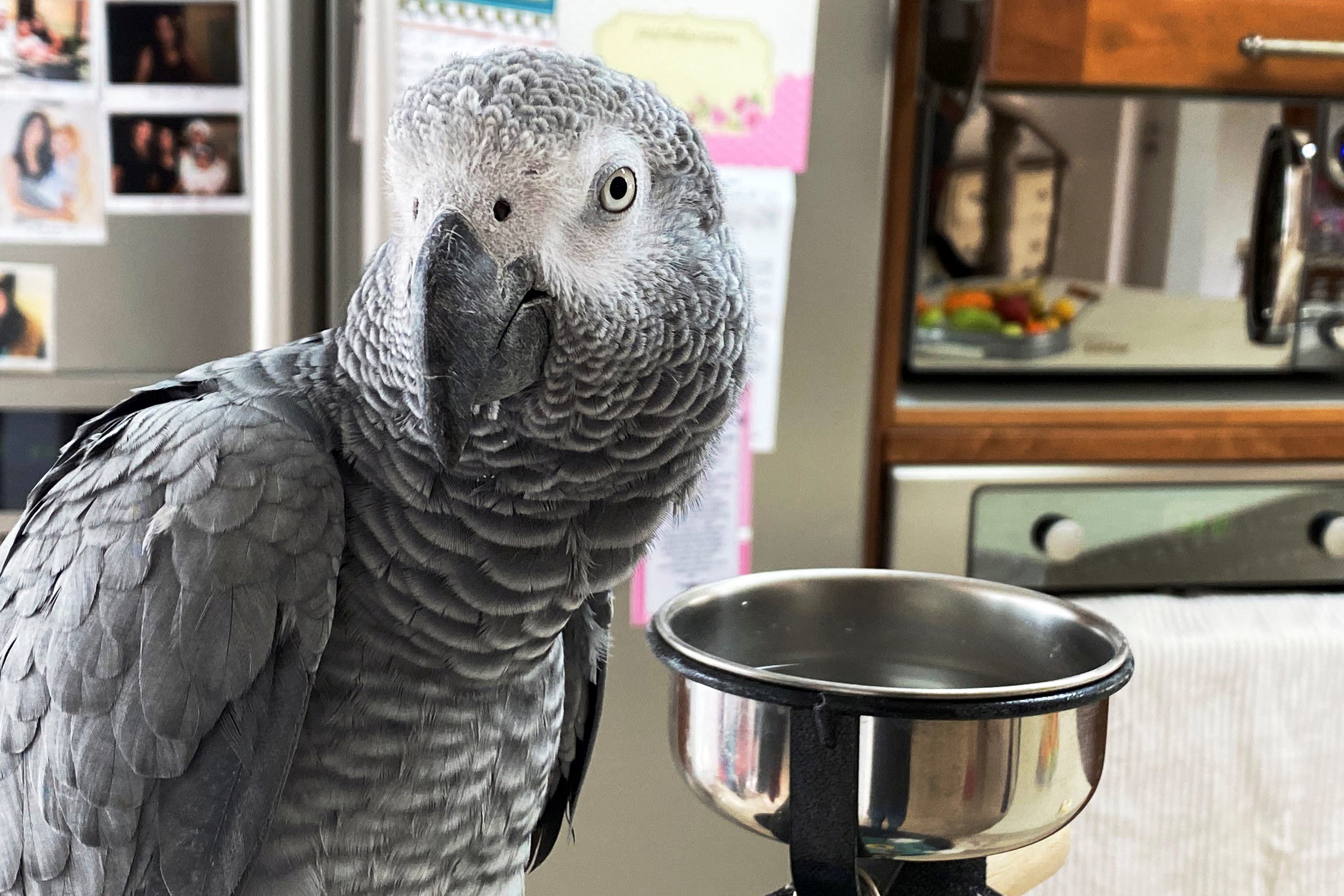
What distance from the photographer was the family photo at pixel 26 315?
1.19 metres

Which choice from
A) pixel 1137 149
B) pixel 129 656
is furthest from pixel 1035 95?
pixel 129 656

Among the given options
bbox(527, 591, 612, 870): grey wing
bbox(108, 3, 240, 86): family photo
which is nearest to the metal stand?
bbox(527, 591, 612, 870): grey wing

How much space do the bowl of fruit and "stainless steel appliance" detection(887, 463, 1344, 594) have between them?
15cm

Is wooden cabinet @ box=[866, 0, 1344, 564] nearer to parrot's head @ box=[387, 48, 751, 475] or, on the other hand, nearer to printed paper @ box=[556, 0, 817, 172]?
printed paper @ box=[556, 0, 817, 172]

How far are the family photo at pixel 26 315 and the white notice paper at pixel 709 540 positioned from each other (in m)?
0.66

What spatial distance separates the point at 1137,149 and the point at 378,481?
3.55 ft

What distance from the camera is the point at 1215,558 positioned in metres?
1.43

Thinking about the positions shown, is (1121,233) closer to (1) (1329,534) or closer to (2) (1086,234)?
(2) (1086,234)

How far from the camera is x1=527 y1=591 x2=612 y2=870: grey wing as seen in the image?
831mm

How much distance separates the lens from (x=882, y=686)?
646mm

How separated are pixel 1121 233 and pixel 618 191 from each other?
3.22 ft

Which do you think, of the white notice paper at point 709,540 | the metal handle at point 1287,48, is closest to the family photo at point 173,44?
the white notice paper at point 709,540

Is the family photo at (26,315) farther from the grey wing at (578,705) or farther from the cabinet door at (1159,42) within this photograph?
the cabinet door at (1159,42)

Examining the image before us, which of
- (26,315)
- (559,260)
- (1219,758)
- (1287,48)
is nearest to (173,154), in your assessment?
(26,315)
